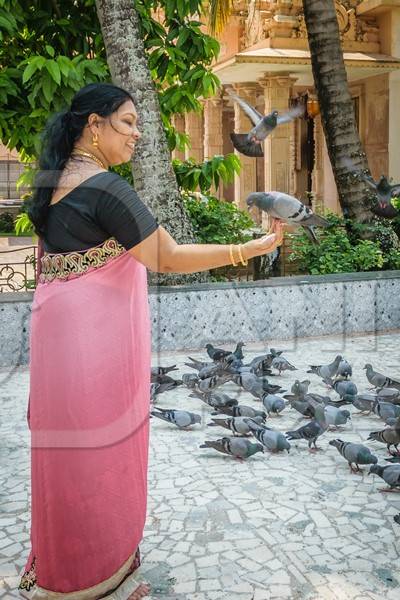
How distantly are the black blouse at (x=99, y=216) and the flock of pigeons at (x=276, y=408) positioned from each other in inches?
86.1

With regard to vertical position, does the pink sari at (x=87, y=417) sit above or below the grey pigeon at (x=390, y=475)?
above

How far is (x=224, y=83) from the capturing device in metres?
18.0

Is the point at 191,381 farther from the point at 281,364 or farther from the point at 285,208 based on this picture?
the point at 285,208

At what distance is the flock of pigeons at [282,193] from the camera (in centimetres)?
311

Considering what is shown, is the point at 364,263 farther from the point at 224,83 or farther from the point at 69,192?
the point at 224,83

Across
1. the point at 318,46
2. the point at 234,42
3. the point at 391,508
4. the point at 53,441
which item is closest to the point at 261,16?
the point at 234,42

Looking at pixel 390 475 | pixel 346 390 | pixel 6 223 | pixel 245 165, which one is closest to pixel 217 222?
pixel 346 390

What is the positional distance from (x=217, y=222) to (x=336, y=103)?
7.35ft

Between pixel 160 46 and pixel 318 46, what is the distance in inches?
89.4

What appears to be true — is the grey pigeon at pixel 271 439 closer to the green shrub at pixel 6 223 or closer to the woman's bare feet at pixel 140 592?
the woman's bare feet at pixel 140 592

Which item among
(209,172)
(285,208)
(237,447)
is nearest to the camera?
(285,208)

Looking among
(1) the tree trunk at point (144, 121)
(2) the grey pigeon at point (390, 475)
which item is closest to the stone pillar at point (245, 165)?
(1) the tree trunk at point (144, 121)

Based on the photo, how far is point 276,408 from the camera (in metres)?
5.75

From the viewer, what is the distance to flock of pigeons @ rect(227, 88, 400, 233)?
3.11 m
